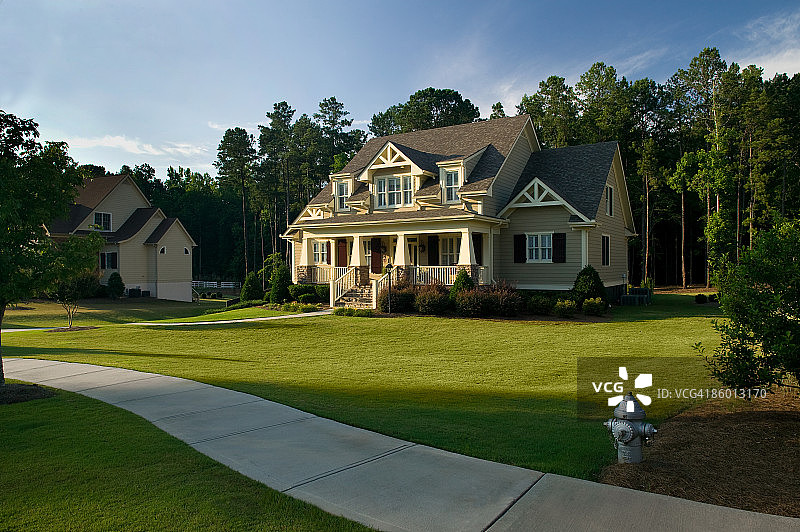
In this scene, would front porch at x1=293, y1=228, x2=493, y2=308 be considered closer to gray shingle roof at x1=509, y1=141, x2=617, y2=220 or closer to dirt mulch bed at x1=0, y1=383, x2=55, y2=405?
gray shingle roof at x1=509, y1=141, x2=617, y2=220

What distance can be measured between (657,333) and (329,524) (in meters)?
15.4

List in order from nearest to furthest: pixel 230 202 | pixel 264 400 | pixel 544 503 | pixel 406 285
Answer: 1. pixel 544 503
2. pixel 264 400
3. pixel 406 285
4. pixel 230 202

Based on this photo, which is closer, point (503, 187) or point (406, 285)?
point (406, 285)

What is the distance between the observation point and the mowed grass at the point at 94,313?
28188 millimetres

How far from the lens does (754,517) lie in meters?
4.24

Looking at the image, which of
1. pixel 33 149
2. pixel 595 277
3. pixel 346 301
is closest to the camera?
pixel 33 149

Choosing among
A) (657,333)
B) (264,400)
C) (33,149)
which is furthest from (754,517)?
(657,333)

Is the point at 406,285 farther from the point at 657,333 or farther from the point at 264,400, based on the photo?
the point at 264,400

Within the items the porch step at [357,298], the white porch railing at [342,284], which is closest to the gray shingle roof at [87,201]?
the white porch railing at [342,284]

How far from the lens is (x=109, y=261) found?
40906 mm

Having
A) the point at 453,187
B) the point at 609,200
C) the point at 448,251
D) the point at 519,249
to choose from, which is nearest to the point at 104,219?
the point at 448,251

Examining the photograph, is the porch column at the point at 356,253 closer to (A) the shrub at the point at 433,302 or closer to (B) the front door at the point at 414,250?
(B) the front door at the point at 414,250

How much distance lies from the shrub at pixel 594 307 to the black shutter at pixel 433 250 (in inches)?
357

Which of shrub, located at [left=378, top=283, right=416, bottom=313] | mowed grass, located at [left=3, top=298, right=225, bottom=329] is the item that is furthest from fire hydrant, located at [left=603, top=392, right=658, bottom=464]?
mowed grass, located at [left=3, top=298, right=225, bottom=329]
